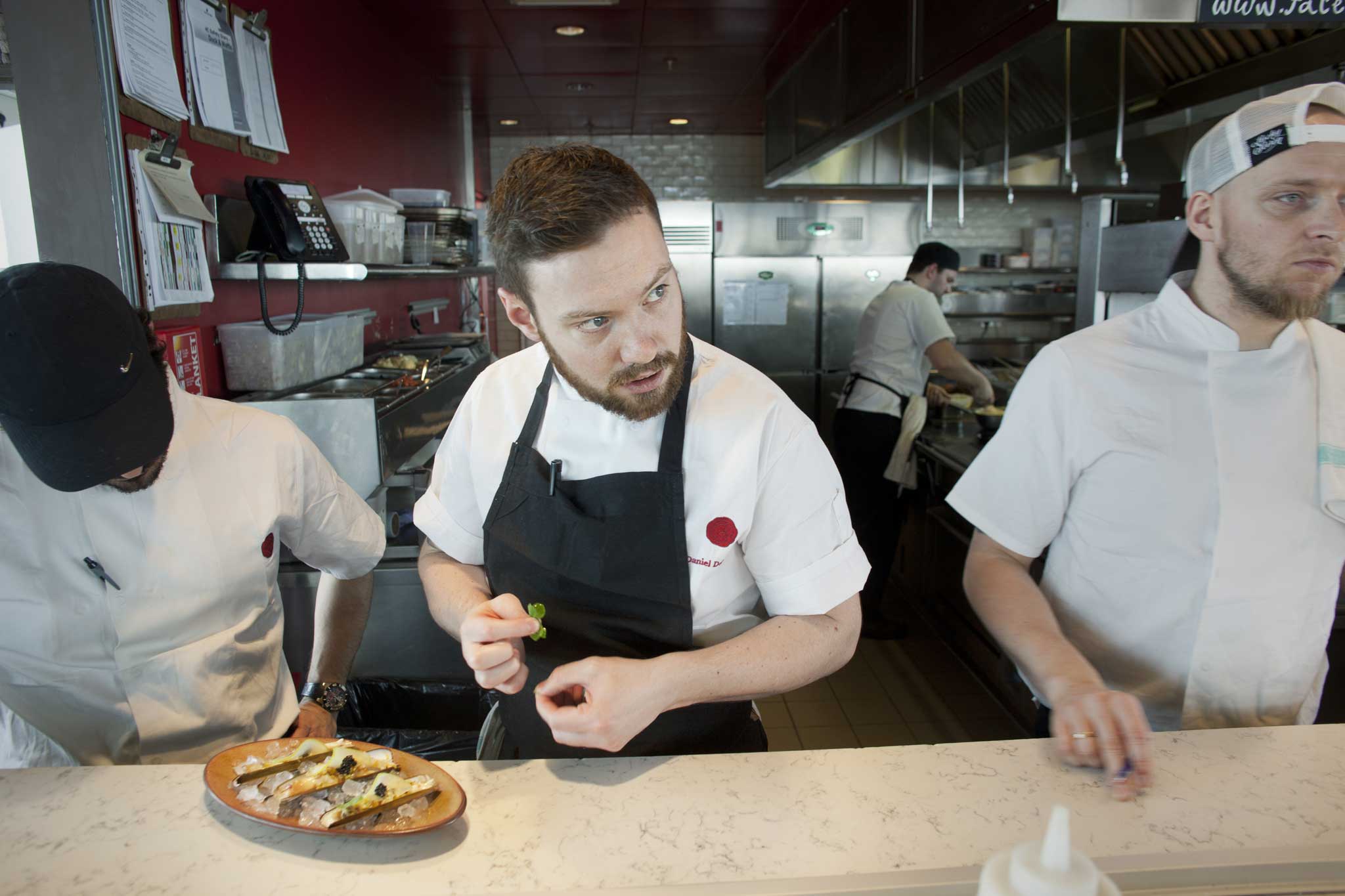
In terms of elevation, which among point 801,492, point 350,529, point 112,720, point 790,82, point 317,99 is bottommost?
point 112,720

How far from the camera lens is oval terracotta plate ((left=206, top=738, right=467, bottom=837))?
0.96m

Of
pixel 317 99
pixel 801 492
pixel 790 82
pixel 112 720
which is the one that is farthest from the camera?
pixel 790 82

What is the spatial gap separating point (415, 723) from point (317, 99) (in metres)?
2.47

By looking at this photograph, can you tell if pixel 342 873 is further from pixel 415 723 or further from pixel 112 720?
pixel 415 723

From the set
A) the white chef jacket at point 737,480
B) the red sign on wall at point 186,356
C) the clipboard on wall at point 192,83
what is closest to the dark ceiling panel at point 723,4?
the clipboard on wall at point 192,83

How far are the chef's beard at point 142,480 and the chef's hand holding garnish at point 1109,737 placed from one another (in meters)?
1.41

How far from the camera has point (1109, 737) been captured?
1088 millimetres

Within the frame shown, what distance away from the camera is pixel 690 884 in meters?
0.90

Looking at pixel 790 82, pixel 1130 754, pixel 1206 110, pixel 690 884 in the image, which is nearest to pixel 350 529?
pixel 690 884

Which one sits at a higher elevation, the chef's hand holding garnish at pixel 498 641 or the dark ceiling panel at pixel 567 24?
the dark ceiling panel at pixel 567 24

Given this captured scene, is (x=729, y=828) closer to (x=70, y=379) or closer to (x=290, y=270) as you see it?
(x=70, y=379)

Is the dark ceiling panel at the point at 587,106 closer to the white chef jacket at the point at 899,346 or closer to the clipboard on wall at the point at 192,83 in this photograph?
the white chef jacket at the point at 899,346

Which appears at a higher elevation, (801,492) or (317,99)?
(317,99)

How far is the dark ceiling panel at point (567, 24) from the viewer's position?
412 cm
